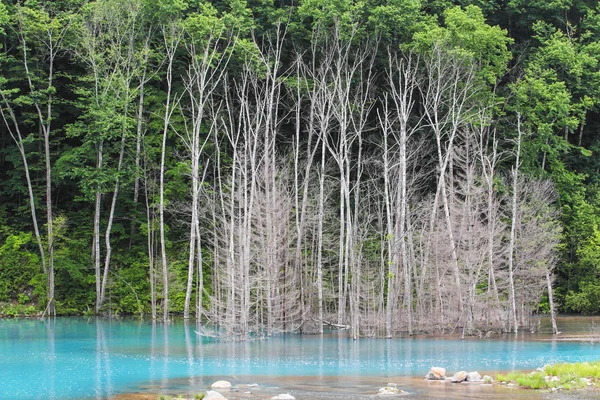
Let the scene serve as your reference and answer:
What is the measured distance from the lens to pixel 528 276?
46125 mm

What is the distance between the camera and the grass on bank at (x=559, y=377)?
76.1 feet

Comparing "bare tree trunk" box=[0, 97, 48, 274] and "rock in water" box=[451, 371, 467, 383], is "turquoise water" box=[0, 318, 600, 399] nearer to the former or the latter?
"rock in water" box=[451, 371, 467, 383]

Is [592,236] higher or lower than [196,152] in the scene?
lower

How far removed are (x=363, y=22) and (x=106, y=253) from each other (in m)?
22.7

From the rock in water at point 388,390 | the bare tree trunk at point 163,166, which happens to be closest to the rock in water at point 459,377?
the rock in water at point 388,390

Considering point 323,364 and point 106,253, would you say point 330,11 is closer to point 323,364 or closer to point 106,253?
point 106,253

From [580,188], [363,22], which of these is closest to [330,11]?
[363,22]

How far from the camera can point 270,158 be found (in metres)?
48.7

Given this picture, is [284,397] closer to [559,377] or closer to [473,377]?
[473,377]

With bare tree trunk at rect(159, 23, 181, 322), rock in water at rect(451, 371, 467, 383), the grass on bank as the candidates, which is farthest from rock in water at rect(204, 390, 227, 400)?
bare tree trunk at rect(159, 23, 181, 322)

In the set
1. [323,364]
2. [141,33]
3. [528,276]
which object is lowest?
[323,364]

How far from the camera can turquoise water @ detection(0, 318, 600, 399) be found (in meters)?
25.7

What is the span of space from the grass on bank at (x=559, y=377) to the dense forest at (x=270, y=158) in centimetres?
1776

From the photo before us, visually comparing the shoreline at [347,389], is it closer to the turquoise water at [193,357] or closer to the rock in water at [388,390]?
the rock in water at [388,390]
